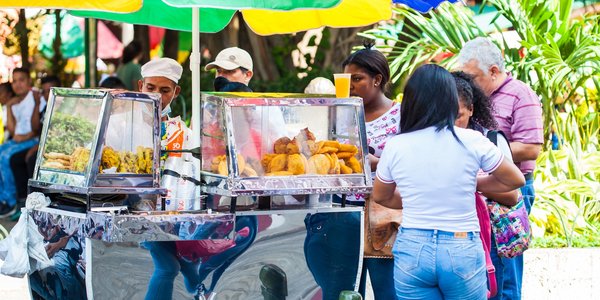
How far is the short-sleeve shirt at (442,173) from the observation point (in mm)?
4098

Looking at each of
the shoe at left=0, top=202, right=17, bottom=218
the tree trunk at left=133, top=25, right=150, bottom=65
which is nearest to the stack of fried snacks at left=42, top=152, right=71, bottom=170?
the shoe at left=0, top=202, right=17, bottom=218

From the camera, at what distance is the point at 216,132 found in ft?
15.4

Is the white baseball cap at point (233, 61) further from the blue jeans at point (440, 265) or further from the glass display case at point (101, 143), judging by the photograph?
the blue jeans at point (440, 265)

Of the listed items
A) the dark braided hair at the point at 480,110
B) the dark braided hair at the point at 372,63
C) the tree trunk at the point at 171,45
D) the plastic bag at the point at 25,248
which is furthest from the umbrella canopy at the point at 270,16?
the tree trunk at the point at 171,45

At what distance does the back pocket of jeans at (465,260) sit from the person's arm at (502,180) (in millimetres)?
305

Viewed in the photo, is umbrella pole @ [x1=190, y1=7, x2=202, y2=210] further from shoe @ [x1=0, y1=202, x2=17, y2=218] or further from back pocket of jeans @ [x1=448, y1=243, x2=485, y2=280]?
shoe @ [x1=0, y1=202, x2=17, y2=218]

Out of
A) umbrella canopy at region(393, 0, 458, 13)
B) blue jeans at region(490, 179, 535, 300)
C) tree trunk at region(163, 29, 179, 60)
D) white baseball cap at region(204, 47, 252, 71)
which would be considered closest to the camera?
blue jeans at region(490, 179, 535, 300)

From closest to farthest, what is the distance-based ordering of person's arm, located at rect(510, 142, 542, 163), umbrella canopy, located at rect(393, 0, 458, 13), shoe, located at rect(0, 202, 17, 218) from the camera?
1. person's arm, located at rect(510, 142, 542, 163)
2. umbrella canopy, located at rect(393, 0, 458, 13)
3. shoe, located at rect(0, 202, 17, 218)

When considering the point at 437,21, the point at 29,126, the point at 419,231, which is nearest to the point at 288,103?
the point at 419,231

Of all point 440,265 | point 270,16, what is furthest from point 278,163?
point 270,16

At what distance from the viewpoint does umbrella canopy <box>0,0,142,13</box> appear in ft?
16.0

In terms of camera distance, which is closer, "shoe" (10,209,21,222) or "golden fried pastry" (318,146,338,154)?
"golden fried pastry" (318,146,338,154)

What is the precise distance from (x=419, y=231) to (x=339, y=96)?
99 centimetres

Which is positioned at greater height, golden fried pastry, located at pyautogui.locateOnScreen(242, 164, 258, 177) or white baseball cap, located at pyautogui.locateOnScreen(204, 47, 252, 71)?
white baseball cap, located at pyautogui.locateOnScreen(204, 47, 252, 71)
